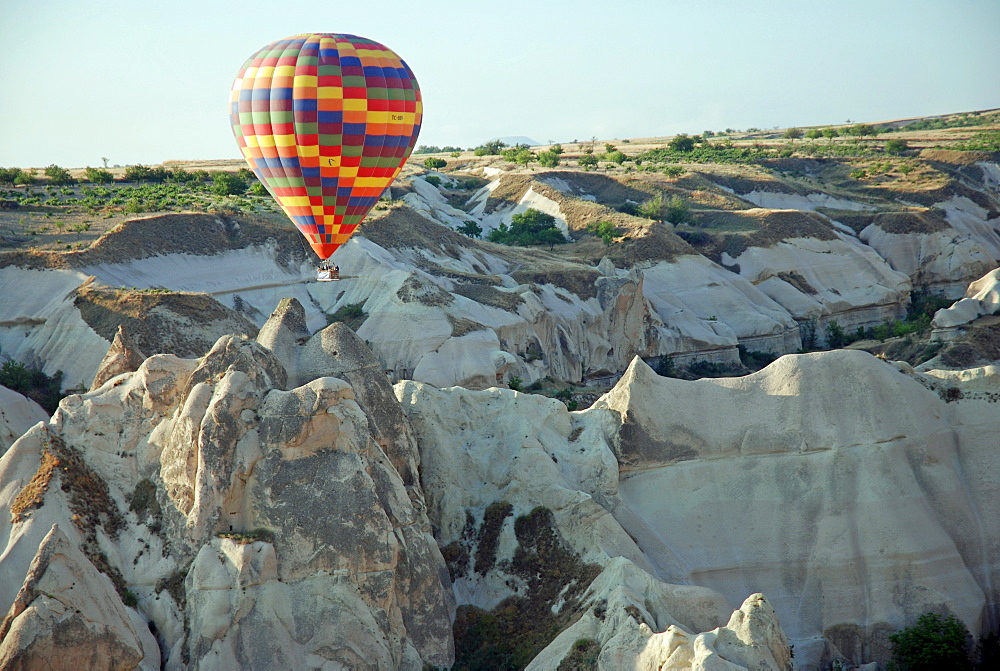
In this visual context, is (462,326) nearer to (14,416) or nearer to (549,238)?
(14,416)

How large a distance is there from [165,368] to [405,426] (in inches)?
209

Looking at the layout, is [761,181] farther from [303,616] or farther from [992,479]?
[303,616]

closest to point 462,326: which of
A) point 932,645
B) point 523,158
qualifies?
point 932,645

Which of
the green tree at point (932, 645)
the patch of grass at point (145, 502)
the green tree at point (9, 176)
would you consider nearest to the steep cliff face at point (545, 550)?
the green tree at point (932, 645)

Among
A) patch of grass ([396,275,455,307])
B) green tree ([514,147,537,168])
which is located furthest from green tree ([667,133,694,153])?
patch of grass ([396,275,455,307])

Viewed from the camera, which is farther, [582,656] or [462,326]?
[462,326]

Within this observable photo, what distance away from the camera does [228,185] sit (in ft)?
204

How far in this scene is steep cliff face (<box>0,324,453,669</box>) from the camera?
18.6 m

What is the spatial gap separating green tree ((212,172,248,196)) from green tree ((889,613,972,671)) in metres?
47.7

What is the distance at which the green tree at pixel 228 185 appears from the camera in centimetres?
6126

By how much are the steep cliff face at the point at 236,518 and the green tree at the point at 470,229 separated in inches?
1867

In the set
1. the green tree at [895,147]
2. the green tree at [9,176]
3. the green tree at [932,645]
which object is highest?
the green tree at [9,176]

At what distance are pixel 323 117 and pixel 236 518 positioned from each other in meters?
14.6

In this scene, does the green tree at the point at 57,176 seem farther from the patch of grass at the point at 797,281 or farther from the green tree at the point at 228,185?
the patch of grass at the point at 797,281
